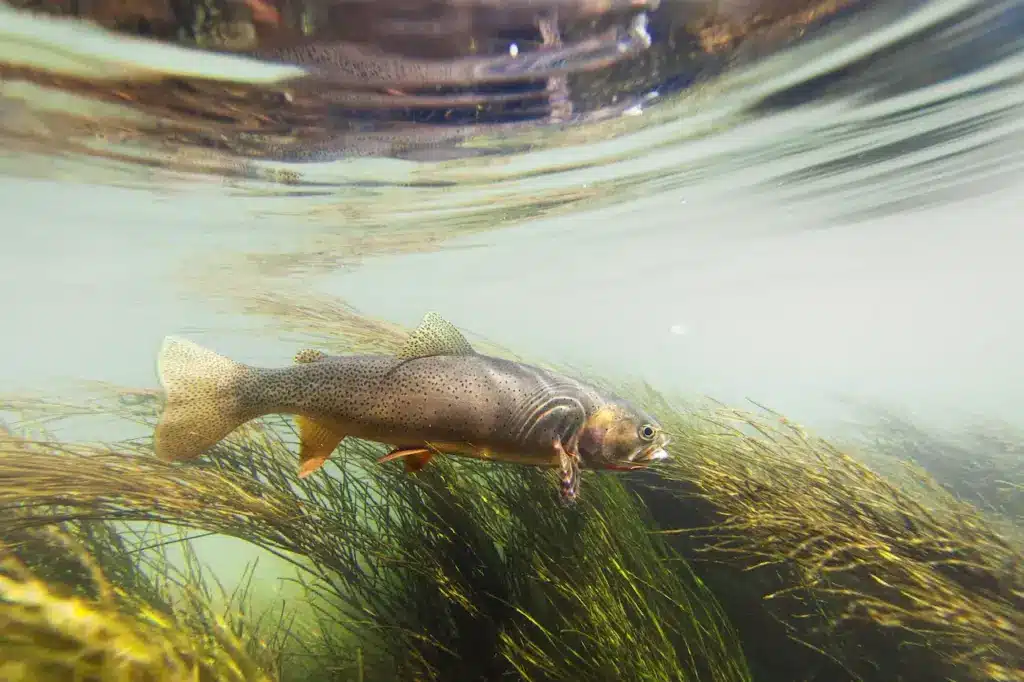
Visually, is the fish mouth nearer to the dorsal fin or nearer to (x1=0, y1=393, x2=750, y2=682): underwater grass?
(x1=0, y1=393, x2=750, y2=682): underwater grass

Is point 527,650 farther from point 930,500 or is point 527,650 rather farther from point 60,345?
point 60,345

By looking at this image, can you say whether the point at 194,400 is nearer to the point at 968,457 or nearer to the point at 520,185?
the point at 520,185

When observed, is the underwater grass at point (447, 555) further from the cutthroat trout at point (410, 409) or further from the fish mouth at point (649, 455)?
the cutthroat trout at point (410, 409)

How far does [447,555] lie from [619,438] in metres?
1.82

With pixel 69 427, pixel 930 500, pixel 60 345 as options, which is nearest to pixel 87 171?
pixel 69 427

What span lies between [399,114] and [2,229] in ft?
53.4

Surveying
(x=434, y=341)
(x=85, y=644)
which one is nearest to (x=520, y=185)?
(x=434, y=341)

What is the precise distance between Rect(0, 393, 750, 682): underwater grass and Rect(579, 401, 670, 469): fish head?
0.86m

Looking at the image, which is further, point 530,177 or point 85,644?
point 530,177

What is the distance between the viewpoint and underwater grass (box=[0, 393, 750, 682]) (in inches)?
145

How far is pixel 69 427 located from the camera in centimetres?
699

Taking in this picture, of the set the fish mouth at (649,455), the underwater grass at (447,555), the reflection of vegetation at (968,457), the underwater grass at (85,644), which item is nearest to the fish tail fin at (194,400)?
the underwater grass at (85,644)

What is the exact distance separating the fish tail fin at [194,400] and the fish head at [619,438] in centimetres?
218

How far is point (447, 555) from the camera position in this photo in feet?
13.9
